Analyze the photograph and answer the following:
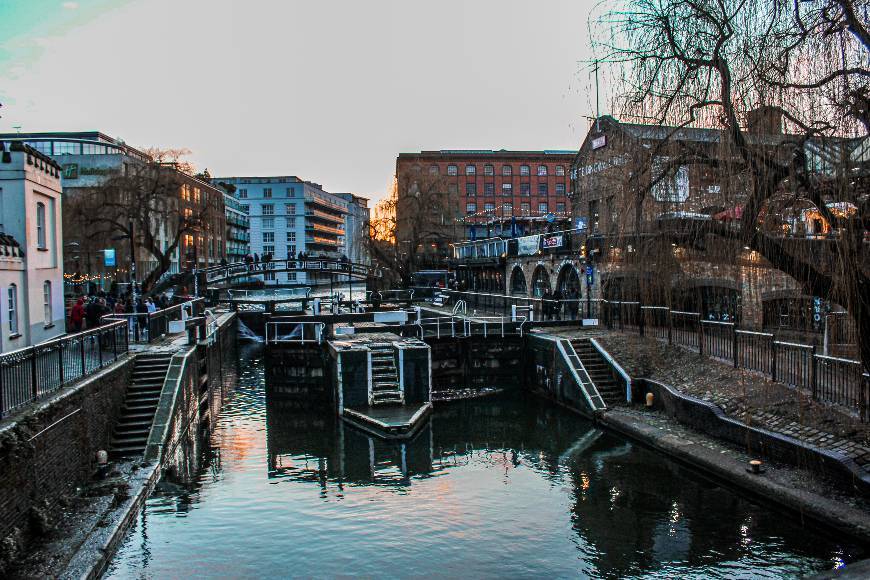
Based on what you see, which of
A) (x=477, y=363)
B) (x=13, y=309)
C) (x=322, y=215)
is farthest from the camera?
(x=322, y=215)

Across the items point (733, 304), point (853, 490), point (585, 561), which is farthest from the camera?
point (733, 304)

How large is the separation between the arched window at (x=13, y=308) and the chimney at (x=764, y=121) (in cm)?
1925

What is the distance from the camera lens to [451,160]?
8875 centimetres

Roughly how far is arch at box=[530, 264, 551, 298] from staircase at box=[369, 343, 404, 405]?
17519 mm

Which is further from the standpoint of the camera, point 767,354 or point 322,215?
point 322,215

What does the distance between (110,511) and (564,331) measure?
19.1 meters

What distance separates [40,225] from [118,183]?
51.6ft

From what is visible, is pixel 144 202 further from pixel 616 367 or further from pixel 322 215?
pixel 322 215

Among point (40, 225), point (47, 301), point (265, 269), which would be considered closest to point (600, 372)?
point (47, 301)

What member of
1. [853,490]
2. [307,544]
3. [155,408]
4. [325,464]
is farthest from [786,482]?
[155,408]

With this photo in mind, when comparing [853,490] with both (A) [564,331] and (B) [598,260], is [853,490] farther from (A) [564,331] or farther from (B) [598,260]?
(B) [598,260]

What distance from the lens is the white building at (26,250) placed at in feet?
65.5

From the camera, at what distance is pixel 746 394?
1780cm

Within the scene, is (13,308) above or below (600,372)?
above
